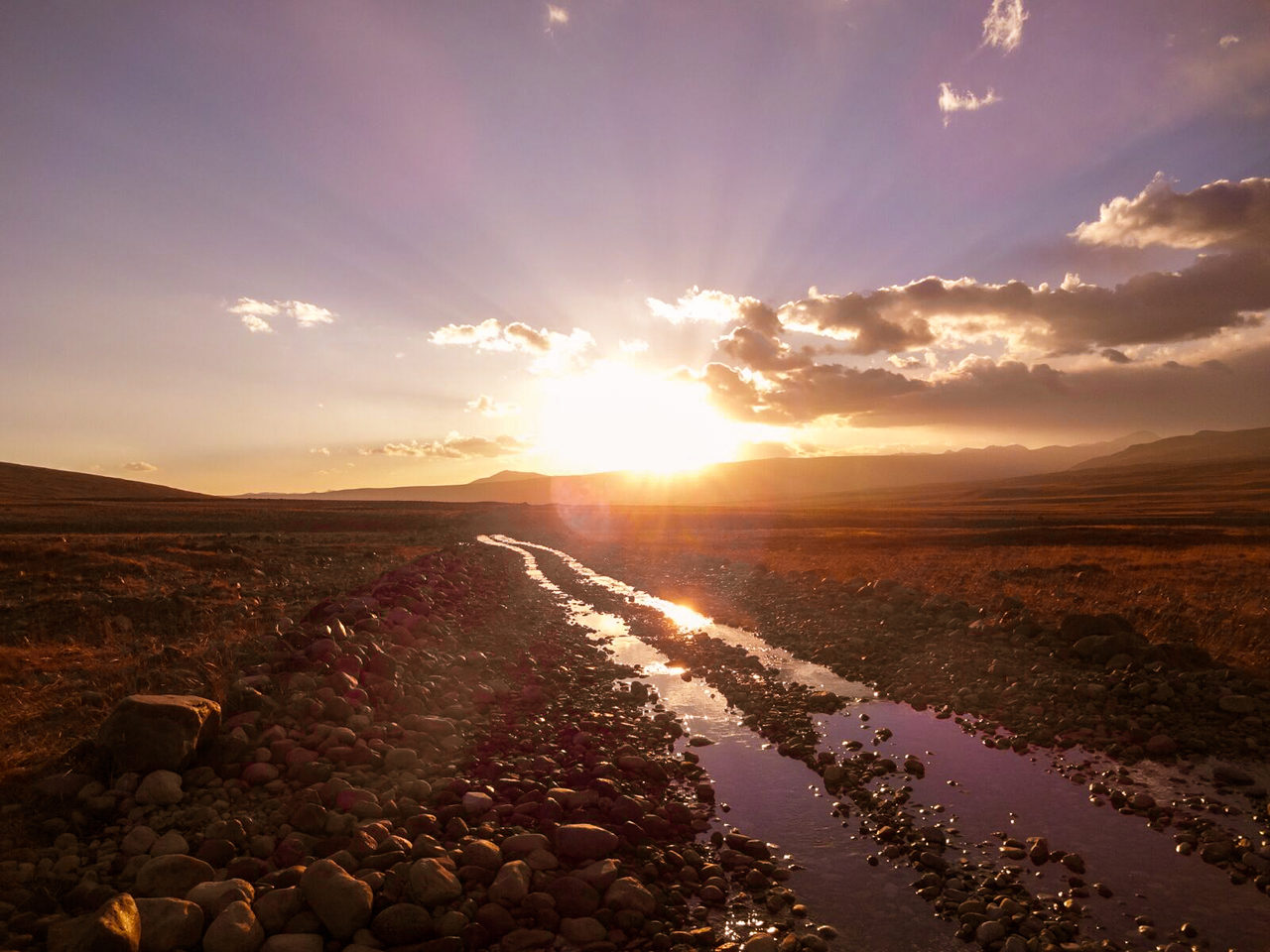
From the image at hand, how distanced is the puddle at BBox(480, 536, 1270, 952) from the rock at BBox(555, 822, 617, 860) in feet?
8.38

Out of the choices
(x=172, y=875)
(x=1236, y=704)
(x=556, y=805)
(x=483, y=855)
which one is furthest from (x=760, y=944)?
(x=1236, y=704)

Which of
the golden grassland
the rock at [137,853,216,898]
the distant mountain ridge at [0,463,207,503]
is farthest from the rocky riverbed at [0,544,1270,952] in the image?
the distant mountain ridge at [0,463,207,503]

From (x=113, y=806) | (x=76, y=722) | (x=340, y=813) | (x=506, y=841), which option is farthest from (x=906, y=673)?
(x=76, y=722)

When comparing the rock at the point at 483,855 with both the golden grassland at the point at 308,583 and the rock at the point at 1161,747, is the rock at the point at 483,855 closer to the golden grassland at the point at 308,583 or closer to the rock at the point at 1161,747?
the golden grassland at the point at 308,583

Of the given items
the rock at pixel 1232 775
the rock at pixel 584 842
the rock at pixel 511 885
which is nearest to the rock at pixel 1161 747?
the rock at pixel 1232 775

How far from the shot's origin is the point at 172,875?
23.9 feet

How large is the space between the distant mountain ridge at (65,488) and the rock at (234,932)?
138228 millimetres

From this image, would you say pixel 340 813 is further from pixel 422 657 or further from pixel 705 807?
pixel 422 657

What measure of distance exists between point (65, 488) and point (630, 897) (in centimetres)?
17804

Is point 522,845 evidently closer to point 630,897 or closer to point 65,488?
point 630,897

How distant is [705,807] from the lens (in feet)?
36.2

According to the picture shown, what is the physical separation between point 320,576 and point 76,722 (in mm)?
26310

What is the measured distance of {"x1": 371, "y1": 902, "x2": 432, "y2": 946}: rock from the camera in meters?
7.12

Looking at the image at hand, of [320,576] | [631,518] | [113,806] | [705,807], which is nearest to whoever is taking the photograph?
[113,806]
